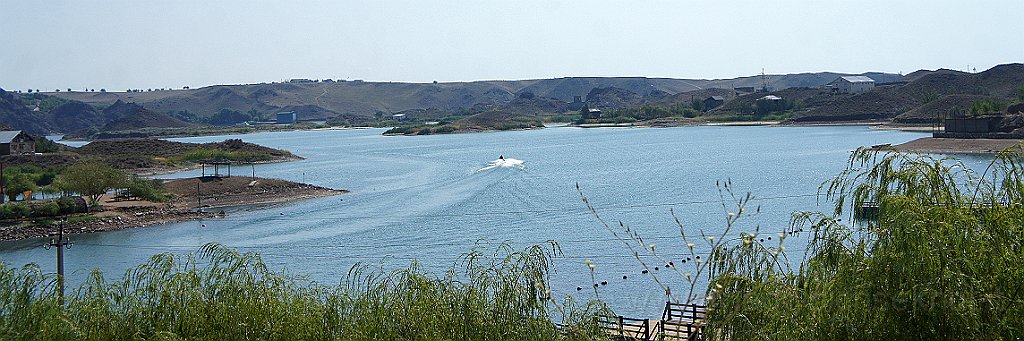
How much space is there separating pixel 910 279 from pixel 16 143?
61247 mm

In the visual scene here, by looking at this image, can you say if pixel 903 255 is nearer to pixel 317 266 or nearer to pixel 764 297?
pixel 764 297

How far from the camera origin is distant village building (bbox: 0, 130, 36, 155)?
56.1m

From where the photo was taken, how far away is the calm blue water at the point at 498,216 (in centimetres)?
2256

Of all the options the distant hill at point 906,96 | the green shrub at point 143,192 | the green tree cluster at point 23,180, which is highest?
the distant hill at point 906,96

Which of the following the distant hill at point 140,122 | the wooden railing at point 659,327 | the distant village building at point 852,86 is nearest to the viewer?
the wooden railing at point 659,327

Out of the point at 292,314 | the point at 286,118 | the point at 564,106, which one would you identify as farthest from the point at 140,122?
the point at 292,314

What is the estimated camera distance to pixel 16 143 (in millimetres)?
57438

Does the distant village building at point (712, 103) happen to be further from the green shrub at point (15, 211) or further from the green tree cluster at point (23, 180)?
the green shrub at point (15, 211)

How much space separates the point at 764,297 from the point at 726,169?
1595 inches

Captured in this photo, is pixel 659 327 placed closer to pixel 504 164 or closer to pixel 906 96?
pixel 504 164

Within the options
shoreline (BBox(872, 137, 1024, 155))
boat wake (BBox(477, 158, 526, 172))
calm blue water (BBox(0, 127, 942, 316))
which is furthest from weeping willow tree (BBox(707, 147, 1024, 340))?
shoreline (BBox(872, 137, 1024, 155))

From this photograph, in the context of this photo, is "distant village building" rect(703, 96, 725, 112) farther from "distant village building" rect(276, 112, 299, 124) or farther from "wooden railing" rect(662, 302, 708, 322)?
"wooden railing" rect(662, 302, 708, 322)

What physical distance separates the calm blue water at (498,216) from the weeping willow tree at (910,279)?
30.1 ft

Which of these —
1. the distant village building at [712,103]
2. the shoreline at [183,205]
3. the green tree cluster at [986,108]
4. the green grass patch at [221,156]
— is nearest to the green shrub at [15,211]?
the shoreline at [183,205]
